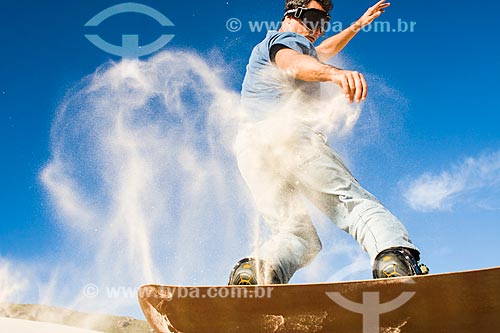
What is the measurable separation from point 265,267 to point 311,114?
1.24 m

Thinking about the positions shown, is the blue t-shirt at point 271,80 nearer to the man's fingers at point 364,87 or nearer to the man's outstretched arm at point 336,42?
the man's fingers at point 364,87

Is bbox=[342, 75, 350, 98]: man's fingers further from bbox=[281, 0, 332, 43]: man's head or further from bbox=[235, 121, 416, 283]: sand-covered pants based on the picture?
bbox=[281, 0, 332, 43]: man's head

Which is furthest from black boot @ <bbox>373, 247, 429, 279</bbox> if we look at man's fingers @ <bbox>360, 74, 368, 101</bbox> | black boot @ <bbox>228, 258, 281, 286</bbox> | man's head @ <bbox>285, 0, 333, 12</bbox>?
man's head @ <bbox>285, 0, 333, 12</bbox>

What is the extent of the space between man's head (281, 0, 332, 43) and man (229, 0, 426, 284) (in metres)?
0.01

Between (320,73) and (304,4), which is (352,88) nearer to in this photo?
(320,73)

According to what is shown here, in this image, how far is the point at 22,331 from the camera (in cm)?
641

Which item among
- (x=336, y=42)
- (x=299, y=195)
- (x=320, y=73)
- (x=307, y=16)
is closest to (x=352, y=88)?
(x=320, y=73)

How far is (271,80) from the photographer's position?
3574 millimetres

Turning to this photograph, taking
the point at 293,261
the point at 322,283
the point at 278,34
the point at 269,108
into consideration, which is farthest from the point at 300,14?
the point at 322,283

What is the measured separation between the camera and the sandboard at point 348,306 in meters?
2.25

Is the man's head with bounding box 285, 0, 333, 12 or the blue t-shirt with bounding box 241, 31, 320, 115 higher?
the man's head with bounding box 285, 0, 333, 12

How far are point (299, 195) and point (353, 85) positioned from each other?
40.5 inches

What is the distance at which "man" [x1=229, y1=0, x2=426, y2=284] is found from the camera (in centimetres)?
265

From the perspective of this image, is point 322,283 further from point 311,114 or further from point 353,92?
point 311,114
